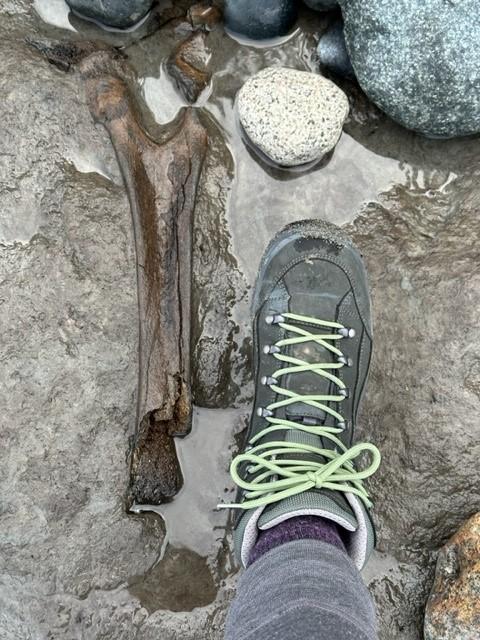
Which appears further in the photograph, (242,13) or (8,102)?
(242,13)

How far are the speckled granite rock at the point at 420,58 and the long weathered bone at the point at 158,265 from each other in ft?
2.52

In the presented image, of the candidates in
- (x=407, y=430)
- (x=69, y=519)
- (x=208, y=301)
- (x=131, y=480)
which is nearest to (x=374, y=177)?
(x=208, y=301)

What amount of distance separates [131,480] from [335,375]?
944 mm

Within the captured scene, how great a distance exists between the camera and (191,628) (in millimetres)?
2568

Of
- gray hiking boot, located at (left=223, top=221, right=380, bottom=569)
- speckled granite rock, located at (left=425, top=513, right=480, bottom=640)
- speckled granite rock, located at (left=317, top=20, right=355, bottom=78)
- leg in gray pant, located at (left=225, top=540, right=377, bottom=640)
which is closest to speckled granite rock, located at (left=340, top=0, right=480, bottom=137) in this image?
speckled granite rock, located at (left=317, top=20, right=355, bottom=78)

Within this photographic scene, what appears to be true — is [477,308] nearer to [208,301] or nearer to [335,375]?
[335,375]

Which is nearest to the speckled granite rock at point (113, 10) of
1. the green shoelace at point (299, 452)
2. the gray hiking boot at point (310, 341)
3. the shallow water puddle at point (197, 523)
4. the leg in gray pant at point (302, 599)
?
the gray hiking boot at point (310, 341)

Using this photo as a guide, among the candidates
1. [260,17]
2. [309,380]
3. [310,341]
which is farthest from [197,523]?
[260,17]

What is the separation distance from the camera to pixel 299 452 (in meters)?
A: 2.51

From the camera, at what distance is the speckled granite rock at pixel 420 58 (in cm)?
247

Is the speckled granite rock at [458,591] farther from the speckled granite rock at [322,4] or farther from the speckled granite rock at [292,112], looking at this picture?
the speckled granite rock at [322,4]

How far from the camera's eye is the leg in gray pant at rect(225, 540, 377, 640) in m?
1.66

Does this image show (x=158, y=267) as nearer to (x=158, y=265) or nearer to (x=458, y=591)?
(x=158, y=265)

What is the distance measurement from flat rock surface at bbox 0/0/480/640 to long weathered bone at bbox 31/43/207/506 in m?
0.08
